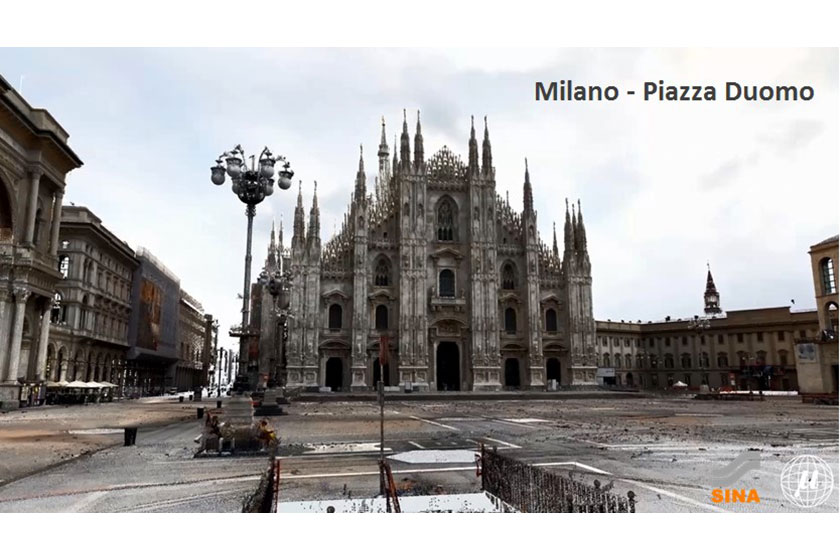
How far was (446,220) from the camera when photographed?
165 ft

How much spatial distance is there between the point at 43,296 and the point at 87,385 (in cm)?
637

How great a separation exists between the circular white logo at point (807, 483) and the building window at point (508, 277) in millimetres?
41613

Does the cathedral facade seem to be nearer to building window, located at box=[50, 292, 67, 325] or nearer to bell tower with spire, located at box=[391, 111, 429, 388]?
bell tower with spire, located at box=[391, 111, 429, 388]

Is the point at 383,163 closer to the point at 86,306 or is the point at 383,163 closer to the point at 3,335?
the point at 86,306

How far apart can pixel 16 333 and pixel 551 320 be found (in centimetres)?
3995

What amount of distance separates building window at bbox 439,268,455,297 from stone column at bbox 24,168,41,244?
98.8 feet

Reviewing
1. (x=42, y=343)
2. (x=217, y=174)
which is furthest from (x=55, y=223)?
(x=217, y=174)

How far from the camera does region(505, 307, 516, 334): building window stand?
49.5 m

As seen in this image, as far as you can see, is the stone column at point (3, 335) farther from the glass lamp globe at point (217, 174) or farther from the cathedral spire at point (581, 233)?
the cathedral spire at point (581, 233)

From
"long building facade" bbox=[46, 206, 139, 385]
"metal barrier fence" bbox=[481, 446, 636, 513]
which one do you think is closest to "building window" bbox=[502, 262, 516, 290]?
"long building facade" bbox=[46, 206, 139, 385]

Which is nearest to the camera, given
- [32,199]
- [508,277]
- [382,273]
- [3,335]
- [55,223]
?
[3,335]

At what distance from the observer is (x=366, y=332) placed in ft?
149

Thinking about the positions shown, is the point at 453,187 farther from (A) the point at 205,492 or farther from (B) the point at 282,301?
(A) the point at 205,492

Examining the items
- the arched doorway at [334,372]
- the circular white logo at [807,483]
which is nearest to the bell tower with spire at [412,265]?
the arched doorway at [334,372]
